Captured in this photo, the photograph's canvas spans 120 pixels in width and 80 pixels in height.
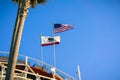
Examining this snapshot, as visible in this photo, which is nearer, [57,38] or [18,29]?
[18,29]

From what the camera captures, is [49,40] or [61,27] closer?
[49,40]

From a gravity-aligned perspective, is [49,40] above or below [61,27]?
below

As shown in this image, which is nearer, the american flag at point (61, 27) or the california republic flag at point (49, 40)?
the california republic flag at point (49, 40)

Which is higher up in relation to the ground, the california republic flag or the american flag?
the american flag

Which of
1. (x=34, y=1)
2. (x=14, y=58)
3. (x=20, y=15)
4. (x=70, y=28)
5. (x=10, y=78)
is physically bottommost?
(x=10, y=78)

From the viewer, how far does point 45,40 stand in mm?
27000

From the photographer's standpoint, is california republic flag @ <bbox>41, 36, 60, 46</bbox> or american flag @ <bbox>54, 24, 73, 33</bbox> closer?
california republic flag @ <bbox>41, 36, 60, 46</bbox>

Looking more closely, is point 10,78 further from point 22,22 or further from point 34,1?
point 34,1

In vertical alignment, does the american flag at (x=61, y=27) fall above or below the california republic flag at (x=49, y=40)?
above

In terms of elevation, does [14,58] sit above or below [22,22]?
below

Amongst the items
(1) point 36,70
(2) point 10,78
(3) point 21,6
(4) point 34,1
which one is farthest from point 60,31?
(2) point 10,78

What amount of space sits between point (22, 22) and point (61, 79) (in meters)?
7.09

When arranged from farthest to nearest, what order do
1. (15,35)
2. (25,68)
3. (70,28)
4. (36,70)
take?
(70,28) < (36,70) < (25,68) < (15,35)

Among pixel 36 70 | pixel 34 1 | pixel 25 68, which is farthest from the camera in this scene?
pixel 36 70
